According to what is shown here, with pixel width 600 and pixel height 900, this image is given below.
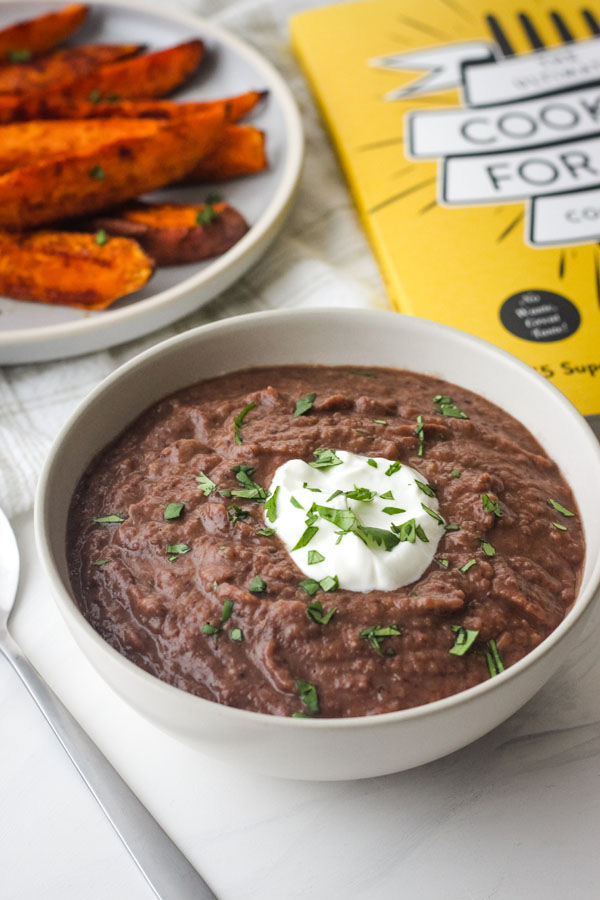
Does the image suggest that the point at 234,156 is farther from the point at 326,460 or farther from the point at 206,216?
the point at 326,460

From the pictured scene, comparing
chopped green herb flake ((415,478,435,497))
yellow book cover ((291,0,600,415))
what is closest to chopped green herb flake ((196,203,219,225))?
yellow book cover ((291,0,600,415))

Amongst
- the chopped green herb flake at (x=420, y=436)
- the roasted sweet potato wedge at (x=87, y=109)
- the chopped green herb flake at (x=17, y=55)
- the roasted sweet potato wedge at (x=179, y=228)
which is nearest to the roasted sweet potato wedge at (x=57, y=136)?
the roasted sweet potato wedge at (x=87, y=109)

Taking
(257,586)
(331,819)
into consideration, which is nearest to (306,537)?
(257,586)

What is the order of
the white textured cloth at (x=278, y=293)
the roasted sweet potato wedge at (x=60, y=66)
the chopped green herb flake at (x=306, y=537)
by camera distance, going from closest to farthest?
the chopped green herb flake at (x=306, y=537)
the white textured cloth at (x=278, y=293)
the roasted sweet potato wedge at (x=60, y=66)

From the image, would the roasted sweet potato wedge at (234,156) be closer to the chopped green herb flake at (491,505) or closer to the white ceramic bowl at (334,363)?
the white ceramic bowl at (334,363)

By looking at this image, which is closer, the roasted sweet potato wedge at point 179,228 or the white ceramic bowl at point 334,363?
the white ceramic bowl at point 334,363
